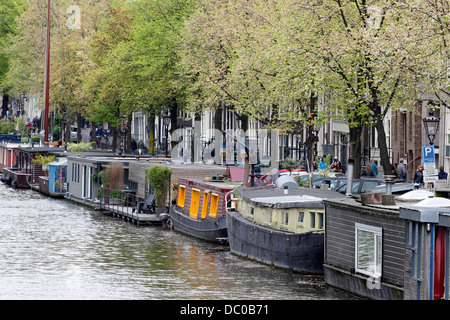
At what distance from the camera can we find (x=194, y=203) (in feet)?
139

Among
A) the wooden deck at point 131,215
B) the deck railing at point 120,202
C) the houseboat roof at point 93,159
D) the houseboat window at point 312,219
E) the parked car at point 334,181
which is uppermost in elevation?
the houseboat roof at point 93,159

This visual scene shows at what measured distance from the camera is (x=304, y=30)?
3828cm

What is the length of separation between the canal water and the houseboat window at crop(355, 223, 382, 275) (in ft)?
3.67

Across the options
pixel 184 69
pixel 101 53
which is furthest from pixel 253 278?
→ pixel 101 53

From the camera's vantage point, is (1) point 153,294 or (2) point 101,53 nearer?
(1) point 153,294

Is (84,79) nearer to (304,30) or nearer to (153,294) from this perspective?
(304,30)

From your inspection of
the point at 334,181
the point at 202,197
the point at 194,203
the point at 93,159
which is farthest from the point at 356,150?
the point at 93,159

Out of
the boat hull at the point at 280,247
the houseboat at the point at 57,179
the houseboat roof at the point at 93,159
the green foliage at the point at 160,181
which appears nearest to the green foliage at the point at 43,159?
the houseboat at the point at 57,179

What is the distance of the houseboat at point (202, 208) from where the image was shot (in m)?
38.9

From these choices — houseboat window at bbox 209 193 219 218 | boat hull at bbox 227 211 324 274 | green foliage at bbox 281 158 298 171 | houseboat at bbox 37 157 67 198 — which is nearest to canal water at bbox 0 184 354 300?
boat hull at bbox 227 211 324 274

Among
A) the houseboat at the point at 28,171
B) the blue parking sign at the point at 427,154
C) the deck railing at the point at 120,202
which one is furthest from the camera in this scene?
the houseboat at the point at 28,171

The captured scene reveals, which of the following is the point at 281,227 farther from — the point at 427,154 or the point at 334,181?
the point at 334,181

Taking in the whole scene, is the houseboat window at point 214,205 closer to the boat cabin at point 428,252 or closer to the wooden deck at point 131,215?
the wooden deck at point 131,215

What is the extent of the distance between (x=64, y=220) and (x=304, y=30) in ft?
54.4
